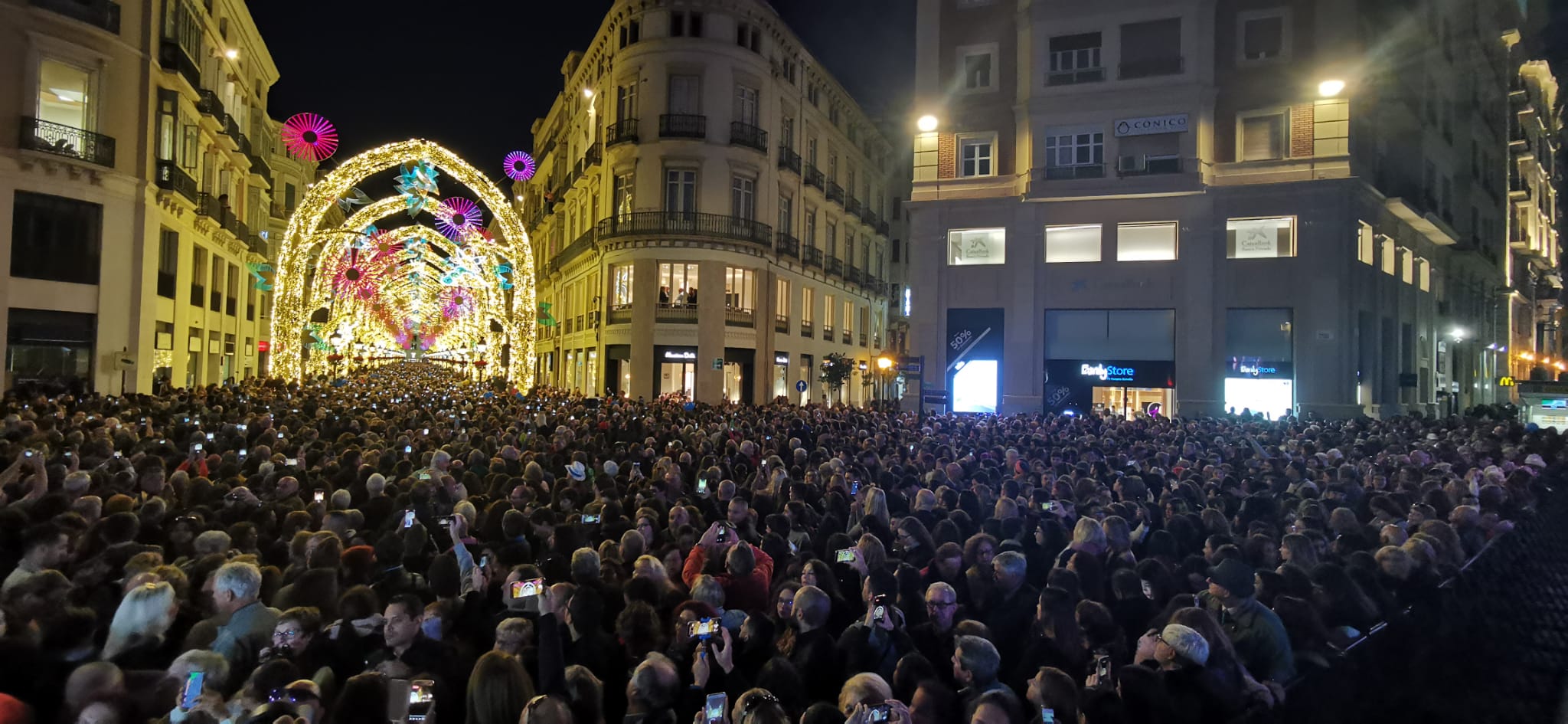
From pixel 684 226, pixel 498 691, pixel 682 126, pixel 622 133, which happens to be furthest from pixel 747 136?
pixel 498 691

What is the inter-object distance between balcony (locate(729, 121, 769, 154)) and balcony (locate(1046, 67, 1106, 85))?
13.5 m

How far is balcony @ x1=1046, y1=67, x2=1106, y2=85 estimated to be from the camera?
101 feet

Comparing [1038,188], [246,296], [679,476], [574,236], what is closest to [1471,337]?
[1038,188]

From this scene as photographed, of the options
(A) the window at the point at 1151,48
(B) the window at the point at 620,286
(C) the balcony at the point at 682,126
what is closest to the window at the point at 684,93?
(C) the balcony at the point at 682,126

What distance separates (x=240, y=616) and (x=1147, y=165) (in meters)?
30.7

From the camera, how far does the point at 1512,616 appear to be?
293 inches

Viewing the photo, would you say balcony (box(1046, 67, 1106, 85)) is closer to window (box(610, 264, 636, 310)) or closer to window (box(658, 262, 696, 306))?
window (box(658, 262, 696, 306))

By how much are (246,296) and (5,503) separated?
144ft

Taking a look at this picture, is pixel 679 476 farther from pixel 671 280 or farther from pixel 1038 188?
pixel 671 280

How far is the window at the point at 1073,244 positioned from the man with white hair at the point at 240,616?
1174 inches

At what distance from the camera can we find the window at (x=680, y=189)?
3888 centimetres

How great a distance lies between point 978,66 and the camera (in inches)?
1308

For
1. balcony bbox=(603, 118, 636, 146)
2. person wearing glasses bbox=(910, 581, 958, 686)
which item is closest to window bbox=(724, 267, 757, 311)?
balcony bbox=(603, 118, 636, 146)

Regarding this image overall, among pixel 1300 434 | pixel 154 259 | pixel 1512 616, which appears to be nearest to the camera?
pixel 1512 616
